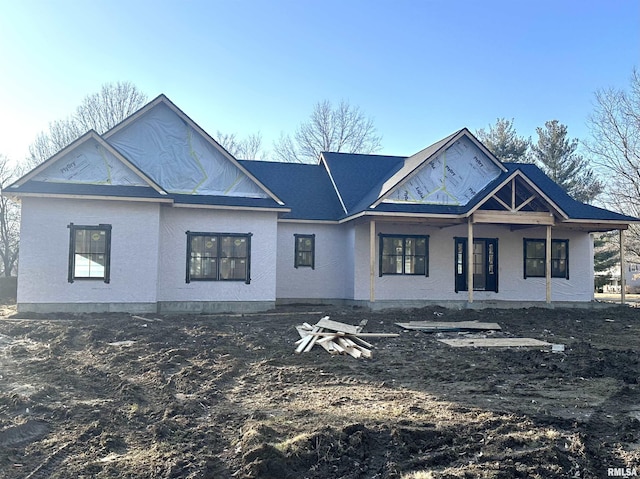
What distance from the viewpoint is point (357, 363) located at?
9.00m

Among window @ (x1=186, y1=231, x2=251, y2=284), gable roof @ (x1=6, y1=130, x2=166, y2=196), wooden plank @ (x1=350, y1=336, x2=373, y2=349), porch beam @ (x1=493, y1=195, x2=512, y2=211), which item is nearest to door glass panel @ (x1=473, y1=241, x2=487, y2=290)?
porch beam @ (x1=493, y1=195, x2=512, y2=211)

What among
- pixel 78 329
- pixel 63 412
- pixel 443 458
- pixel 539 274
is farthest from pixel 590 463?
pixel 539 274

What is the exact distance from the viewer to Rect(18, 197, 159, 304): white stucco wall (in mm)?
14312

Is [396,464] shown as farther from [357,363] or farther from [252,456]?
[357,363]

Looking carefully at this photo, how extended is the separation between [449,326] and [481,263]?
6729mm

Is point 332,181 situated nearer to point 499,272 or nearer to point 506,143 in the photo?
point 499,272

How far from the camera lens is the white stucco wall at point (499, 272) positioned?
712 inches

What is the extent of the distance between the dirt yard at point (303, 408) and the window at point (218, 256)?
15.4 feet

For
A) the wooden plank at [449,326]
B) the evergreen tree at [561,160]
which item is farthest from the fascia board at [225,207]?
the evergreen tree at [561,160]

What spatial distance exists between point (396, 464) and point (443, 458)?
45cm

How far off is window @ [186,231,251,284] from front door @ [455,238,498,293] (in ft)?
25.7

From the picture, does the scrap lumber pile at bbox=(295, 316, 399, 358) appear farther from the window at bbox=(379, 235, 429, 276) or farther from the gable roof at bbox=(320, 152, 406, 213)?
the gable roof at bbox=(320, 152, 406, 213)

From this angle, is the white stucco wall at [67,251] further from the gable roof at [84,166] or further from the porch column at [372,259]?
the porch column at [372,259]

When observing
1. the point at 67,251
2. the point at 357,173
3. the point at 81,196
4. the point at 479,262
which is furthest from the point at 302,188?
the point at 67,251
